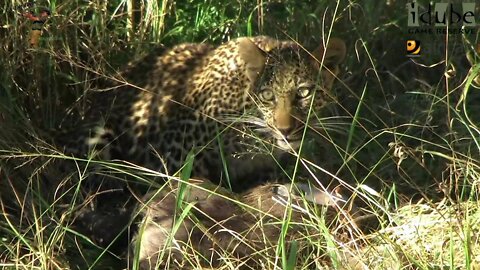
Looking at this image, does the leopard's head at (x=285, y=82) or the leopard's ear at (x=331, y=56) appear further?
the leopard's ear at (x=331, y=56)

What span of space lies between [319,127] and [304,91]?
0.17 meters

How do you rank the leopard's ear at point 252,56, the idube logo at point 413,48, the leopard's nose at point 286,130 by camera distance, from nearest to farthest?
the leopard's nose at point 286,130 → the leopard's ear at point 252,56 → the idube logo at point 413,48

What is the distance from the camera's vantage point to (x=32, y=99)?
4.84m

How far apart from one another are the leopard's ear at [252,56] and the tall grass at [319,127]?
0.25 meters

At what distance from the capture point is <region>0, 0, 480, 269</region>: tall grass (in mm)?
3514

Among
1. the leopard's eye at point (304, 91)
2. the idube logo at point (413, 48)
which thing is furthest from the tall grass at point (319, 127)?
the leopard's eye at point (304, 91)

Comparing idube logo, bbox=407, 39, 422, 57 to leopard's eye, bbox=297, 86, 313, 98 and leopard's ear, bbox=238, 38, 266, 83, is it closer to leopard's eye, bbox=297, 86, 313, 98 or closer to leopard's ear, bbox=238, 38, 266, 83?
leopard's eye, bbox=297, 86, 313, 98

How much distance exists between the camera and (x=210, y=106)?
4730mm

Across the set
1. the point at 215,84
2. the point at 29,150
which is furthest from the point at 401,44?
the point at 29,150

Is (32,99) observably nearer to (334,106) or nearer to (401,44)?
(334,106)

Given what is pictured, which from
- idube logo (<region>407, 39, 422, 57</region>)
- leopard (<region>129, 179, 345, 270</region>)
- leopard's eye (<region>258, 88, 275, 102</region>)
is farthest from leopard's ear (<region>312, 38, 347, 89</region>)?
idube logo (<region>407, 39, 422, 57</region>)

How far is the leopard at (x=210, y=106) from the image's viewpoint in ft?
15.0

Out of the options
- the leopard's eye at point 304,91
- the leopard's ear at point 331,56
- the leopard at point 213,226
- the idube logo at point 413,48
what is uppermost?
the leopard's ear at point 331,56

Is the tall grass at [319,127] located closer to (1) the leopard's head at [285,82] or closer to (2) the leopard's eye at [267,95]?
(1) the leopard's head at [285,82]
